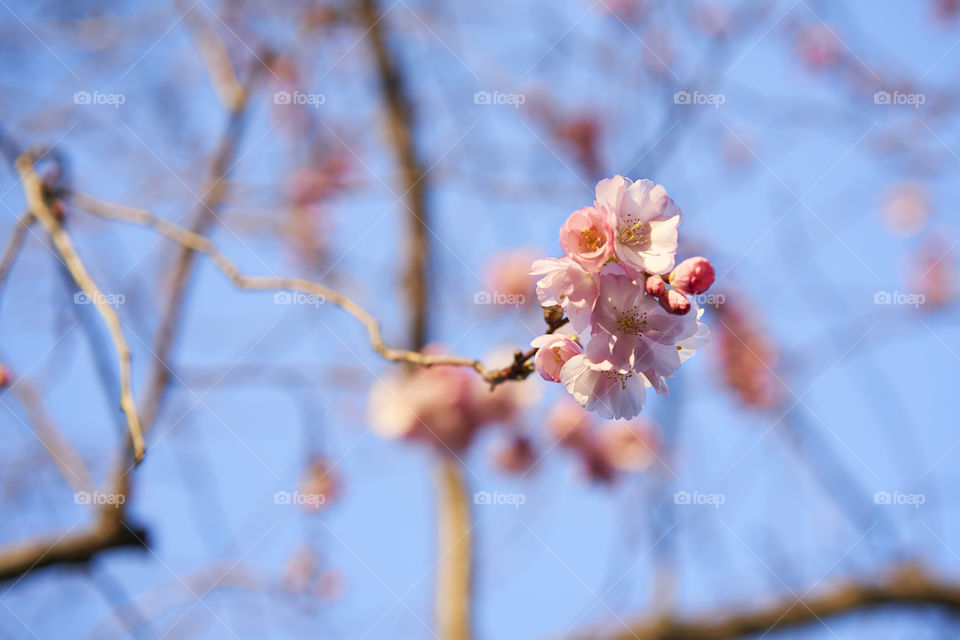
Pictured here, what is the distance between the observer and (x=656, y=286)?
3.33 ft

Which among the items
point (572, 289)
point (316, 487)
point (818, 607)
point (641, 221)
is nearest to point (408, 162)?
point (316, 487)

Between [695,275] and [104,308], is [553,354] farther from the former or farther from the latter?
[104,308]

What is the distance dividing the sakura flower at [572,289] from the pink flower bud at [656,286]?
83 millimetres

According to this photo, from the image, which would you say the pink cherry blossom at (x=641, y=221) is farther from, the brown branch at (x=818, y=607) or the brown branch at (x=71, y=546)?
the brown branch at (x=818, y=607)

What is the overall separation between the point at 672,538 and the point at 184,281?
88.4 inches

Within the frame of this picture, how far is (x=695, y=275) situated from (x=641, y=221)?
195mm

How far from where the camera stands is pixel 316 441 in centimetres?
295

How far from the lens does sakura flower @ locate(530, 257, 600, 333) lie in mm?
1046

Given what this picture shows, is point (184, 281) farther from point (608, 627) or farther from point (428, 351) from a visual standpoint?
point (608, 627)

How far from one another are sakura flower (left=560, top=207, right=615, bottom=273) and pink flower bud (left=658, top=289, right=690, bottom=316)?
116mm

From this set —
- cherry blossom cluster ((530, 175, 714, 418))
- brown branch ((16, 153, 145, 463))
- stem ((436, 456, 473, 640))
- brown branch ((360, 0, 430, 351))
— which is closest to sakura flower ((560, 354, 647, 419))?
cherry blossom cluster ((530, 175, 714, 418))

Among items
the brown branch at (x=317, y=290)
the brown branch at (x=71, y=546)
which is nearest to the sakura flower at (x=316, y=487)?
the brown branch at (x=71, y=546)

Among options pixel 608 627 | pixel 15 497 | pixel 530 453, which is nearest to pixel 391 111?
pixel 530 453

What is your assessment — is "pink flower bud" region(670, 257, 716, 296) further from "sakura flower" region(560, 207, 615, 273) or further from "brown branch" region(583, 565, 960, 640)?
"brown branch" region(583, 565, 960, 640)
